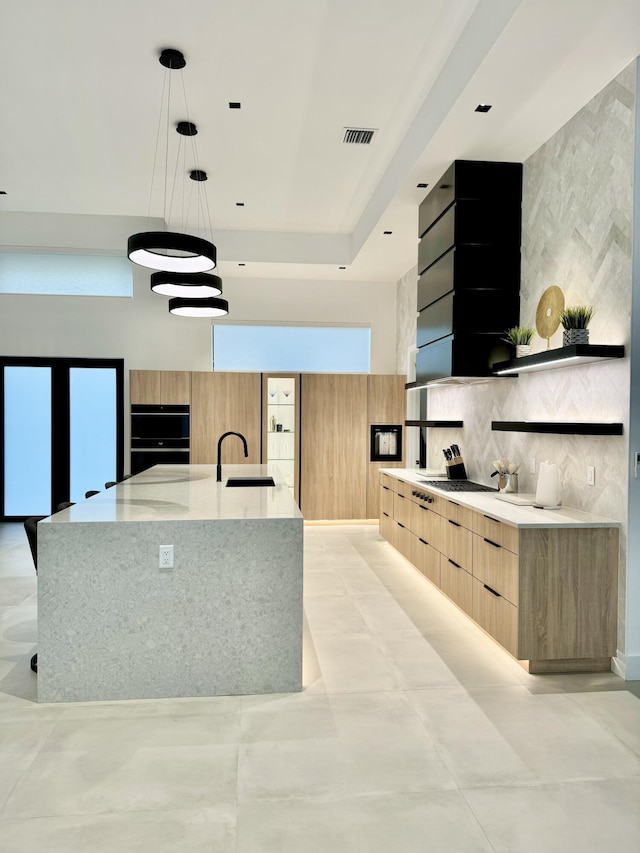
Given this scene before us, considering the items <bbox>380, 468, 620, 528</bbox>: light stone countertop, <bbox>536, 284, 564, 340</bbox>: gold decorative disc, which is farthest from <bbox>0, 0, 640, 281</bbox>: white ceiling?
<bbox>380, 468, 620, 528</bbox>: light stone countertop

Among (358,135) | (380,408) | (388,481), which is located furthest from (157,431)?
(358,135)

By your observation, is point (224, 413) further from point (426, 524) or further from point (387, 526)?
point (426, 524)

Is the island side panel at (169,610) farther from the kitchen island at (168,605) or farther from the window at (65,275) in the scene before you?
the window at (65,275)

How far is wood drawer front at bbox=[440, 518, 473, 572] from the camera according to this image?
4.04m

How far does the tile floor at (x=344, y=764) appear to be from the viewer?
1956 millimetres

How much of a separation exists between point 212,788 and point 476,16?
12.5 ft

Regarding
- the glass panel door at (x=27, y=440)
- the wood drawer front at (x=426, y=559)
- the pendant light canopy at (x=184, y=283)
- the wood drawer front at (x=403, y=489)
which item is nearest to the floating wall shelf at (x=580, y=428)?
the wood drawer front at (x=426, y=559)

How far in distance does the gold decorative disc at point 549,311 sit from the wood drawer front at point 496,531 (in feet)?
4.18

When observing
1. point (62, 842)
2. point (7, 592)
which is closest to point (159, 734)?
point (62, 842)

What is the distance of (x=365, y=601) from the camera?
4605 mm

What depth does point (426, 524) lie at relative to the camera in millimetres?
5047

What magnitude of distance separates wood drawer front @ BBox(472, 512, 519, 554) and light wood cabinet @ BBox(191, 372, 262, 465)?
4.17m

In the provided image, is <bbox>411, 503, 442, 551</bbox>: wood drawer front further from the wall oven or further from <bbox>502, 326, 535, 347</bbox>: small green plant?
the wall oven

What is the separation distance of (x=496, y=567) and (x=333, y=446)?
14.4ft
